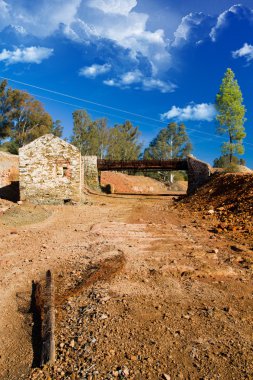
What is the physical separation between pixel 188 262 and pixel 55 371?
337 cm

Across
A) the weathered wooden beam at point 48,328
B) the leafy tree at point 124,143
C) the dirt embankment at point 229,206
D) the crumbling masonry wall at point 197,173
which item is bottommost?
the weathered wooden beam at point 48,328

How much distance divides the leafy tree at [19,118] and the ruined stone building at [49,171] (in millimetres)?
22984

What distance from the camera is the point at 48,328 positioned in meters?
3.38

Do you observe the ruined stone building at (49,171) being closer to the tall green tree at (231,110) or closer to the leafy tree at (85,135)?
the tall green tree at (231,110)

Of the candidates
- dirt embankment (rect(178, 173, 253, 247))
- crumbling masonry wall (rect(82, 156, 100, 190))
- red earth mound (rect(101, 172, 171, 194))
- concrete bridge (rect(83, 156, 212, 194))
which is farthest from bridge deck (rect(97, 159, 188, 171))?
dirt embankment (rect(178, 173, 253, 247))

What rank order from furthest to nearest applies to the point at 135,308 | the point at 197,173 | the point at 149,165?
the point at 149,165, the point at 197,173, the point at 135,308

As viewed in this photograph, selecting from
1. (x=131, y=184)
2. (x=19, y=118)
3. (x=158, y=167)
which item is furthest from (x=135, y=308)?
(x=19, y=118)

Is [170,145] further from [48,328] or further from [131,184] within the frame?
[48,328]

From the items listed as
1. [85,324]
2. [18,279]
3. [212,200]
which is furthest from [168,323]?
[212,200]

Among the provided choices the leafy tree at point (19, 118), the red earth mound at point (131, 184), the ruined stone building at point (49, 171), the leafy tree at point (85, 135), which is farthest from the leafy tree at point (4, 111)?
the ruined stone building at point (49, 171)

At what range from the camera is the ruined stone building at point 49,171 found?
15633 millimetres

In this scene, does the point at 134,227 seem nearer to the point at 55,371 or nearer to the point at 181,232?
the point at 181,232

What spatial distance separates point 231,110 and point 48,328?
24.0 metres

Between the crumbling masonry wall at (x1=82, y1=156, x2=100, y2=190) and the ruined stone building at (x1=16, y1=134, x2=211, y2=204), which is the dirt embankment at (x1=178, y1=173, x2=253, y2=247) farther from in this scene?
the crumbling masonry wall at (x1=82, y1=156, x2=100, y2=190)
